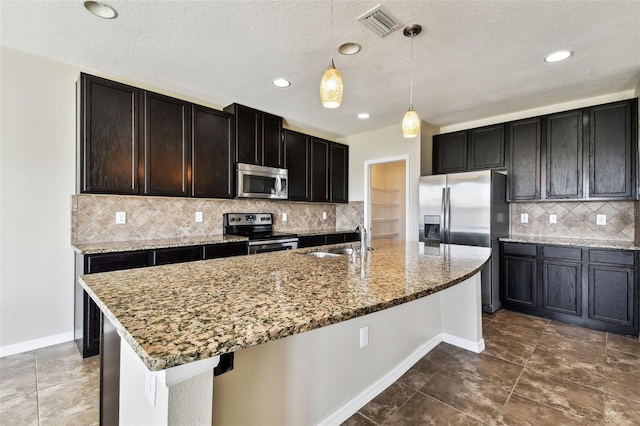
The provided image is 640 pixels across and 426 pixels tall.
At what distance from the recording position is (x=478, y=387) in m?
1.99

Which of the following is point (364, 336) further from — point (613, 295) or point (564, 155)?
point (564, 155)

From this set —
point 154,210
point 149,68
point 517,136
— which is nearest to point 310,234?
point 154,210

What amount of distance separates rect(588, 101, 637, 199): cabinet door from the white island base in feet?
6.48

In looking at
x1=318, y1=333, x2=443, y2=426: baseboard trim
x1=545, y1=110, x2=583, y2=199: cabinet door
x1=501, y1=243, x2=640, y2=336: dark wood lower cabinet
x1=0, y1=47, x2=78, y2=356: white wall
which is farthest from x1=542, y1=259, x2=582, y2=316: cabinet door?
x1=0, y1=47, x2=78, y2=356: white wall

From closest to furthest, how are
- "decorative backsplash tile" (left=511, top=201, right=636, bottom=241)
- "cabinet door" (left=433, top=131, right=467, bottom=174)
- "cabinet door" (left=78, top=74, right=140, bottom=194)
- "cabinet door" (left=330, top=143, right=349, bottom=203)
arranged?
"cabinet door" (left=78, top=74, right=140, bottom=194), "decorative backsplash tile" (left=511, top=201, right=636, bottom=241), "cabinet door" (left=433, top=131, right=467, bottom=174), "cabinet door" (left=330, top=143, right=349, bottom=203)

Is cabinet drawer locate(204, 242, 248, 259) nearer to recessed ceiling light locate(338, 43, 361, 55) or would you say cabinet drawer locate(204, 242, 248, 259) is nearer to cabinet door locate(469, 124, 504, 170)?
recessed ceiling light locate(338, 43, 361, 55)

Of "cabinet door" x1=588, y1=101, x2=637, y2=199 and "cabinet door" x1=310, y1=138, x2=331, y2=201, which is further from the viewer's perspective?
"cabinet door" x1=310, y1=138, x2=331, y2=201

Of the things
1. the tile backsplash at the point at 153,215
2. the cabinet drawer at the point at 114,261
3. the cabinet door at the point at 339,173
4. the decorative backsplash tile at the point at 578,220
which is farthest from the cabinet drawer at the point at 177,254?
the decorative backsplash tile at the point at 578,220

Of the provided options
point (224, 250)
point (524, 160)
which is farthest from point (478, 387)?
point (524, 160)

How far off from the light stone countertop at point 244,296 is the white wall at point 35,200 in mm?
1811

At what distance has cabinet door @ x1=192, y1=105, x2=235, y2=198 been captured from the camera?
3223 millimetres

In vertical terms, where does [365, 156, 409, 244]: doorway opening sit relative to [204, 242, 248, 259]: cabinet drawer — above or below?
above

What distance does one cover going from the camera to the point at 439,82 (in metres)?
2.94

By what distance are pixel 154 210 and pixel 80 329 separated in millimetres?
1248
